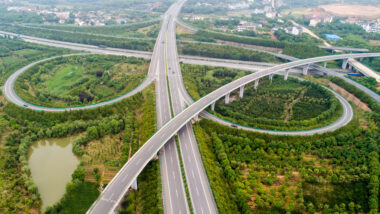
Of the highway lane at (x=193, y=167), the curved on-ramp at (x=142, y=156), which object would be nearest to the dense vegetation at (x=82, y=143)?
the curved on-ramp at (x=142, y=156)

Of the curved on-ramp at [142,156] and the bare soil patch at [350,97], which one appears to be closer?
the curved on-ramp at [142,156]

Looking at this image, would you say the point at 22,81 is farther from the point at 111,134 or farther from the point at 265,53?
the point at 265,53

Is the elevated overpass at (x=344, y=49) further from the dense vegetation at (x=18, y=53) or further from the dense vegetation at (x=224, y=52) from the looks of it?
the dense vegetation at (x=18, y=53)

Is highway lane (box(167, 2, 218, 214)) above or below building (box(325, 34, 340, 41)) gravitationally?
below

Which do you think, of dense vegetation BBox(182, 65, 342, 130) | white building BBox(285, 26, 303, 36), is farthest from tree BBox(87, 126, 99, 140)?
white building BBox(285, 26, 303, 36)

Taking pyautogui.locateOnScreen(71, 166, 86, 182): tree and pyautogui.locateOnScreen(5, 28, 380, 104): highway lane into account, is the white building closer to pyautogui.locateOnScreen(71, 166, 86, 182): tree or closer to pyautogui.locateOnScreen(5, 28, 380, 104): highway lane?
pyautogui.locateOnScreen(5, 28, 380, 104): highway lane

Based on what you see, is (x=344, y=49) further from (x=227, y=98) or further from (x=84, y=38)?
(x=84, y=38)

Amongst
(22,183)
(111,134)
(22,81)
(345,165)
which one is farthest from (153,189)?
(22,81)
